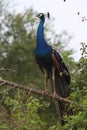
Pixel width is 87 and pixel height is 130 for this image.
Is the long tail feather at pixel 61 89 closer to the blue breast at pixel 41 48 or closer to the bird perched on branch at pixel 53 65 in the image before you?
the bird perched on branch at pixel 53 65

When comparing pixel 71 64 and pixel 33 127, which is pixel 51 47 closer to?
pixel 71 64

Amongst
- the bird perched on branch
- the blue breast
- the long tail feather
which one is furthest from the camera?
the blue breast

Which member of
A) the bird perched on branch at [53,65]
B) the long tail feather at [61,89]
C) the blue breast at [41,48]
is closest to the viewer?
the long tail feather at [61,89]

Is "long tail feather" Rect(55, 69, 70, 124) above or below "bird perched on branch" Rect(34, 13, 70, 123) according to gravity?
below

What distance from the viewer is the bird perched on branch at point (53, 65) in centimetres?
937

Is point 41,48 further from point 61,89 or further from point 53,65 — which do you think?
point 61,89

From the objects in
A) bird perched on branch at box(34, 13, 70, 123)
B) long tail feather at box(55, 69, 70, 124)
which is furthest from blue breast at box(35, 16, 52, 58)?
long tail feather at box(55, 69, 70, 124)

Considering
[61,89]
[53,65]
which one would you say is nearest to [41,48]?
[53,65]

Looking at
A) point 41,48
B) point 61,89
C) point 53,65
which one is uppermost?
point 41,48

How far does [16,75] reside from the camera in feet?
114

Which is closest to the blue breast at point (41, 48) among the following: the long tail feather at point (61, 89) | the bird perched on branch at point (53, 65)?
the bird perched on branch at point (53, 65)

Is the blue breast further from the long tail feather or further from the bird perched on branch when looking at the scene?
the long tail feather

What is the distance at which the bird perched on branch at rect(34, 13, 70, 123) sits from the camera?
9.37 m

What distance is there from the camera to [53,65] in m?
9.63
